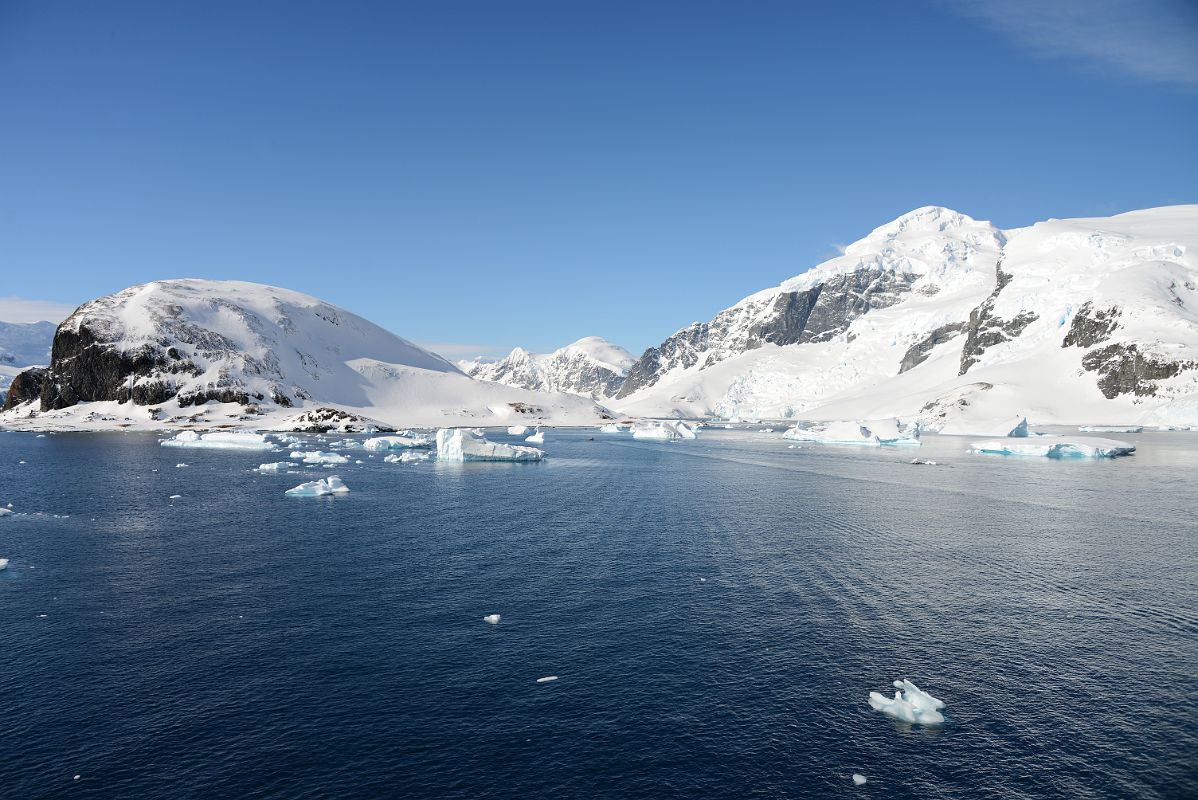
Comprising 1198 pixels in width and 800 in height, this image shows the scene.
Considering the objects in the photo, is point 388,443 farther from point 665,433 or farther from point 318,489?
point 665,433

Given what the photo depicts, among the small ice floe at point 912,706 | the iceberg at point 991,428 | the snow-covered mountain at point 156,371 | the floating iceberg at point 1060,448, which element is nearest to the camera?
the small ice floe at point 912,706

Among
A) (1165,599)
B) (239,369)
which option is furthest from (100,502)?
(239,369)

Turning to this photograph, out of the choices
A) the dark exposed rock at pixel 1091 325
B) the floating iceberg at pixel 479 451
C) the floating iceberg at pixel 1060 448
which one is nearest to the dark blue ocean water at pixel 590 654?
the floating iceberg at pixel 479 451

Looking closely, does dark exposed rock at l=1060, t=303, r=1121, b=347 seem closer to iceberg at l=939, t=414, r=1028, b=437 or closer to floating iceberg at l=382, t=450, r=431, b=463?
iceberg at l=939, t=414, r=1028, b=437

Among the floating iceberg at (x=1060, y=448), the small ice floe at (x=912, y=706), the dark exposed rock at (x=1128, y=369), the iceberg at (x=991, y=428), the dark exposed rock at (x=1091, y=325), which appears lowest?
the small ice floe at (x=912, y=706)

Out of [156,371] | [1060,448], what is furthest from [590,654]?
[156,371]

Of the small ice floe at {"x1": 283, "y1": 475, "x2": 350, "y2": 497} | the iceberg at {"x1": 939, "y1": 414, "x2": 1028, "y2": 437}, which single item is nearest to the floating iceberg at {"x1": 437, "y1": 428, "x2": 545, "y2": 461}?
the small ice floe at {"x1": 283, "y1": 475, "x2": 350, "y2": 497}

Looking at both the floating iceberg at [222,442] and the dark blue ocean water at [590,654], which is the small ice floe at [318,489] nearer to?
the dark blue ocean water at [590,654]
